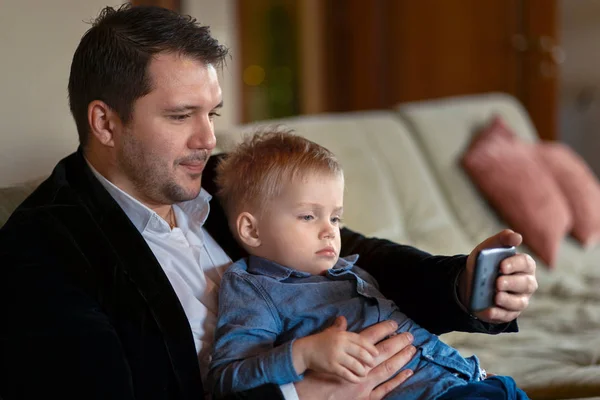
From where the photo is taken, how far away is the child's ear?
154 centimetres

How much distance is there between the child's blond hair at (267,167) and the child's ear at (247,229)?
2 centimetres

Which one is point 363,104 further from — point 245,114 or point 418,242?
point 418,242

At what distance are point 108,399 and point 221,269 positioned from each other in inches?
16.7

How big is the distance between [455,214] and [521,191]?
26 centimetres

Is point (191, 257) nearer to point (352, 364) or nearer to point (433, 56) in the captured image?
point (352, 364)

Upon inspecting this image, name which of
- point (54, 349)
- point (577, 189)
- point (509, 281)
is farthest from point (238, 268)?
point (577, 189)

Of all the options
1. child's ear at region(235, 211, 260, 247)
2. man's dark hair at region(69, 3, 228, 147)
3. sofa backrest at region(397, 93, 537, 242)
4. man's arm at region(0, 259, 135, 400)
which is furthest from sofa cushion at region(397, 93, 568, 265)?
man's arm at region(0, 259, 135, 400)

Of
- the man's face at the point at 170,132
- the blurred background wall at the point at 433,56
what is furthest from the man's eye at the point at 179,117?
the blurred background wall at the point at 433,56

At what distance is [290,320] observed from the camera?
1447mm

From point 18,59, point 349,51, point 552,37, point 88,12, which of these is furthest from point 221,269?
point 349,51

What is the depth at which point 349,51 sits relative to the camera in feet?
17.4

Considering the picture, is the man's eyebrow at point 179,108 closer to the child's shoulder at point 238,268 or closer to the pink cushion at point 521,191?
the child's shoulder at point 238,268

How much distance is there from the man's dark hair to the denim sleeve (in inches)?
15.1

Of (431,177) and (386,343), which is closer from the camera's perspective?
(386,343)
